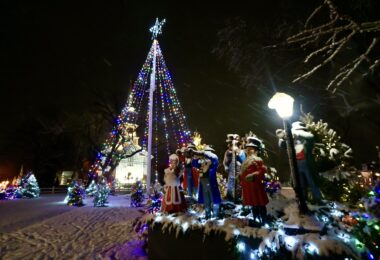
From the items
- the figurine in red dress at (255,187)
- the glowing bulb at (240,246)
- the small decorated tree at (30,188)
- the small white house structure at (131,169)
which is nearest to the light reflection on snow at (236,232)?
the glowing bulb at (240,246)

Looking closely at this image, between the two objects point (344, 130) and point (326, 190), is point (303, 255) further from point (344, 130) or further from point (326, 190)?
point (344, 130)

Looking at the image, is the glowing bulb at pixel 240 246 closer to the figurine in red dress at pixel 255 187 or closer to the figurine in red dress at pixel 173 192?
the figurine in red dress at pixel 255 187

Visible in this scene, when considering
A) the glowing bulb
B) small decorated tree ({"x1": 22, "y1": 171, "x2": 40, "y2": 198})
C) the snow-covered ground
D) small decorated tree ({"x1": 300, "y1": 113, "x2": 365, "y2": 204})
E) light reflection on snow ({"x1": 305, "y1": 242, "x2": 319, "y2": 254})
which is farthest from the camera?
small decorated tree ({"x1": 22, "y1": 171, "x2": 40, "y2": 198})

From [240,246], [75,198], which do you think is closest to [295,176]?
[240,246]

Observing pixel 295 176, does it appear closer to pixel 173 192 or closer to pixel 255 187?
pixel 255 187

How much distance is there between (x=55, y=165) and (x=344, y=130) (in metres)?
34.5

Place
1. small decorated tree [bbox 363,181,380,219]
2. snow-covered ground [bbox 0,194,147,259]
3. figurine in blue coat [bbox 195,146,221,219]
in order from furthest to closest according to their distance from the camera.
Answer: snow-covered ground [bbox 0,194,147,259], figurine in blue coat [bbox 195,146,221,219], small decorated tree [bbox 363,181,380,219]

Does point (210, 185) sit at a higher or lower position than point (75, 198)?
higher

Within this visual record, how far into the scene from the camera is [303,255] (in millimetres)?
3301

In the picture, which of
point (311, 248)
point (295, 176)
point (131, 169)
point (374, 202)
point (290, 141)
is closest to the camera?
point (311, 248)

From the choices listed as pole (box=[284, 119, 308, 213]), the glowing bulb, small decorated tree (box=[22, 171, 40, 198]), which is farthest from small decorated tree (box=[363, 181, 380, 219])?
small decorated tree (box=[22, 171, 40, 198])

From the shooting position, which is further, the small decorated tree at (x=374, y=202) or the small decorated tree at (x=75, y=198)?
the small decorated tree at (x=75, y=198)

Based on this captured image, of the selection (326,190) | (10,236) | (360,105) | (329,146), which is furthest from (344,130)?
(10,236)

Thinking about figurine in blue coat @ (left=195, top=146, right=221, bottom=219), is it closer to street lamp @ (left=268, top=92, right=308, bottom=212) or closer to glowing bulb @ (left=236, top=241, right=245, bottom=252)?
glowing bulb @ (left=236, top=241, right=245, bottom=252)
